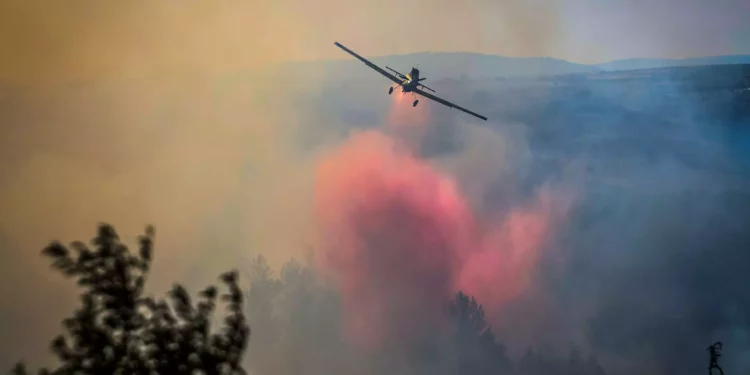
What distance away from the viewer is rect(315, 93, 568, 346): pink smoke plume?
8.73m

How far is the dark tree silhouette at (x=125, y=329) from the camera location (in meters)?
2.98

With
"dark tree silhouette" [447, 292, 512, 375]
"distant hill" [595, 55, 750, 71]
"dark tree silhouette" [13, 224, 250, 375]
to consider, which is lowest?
"dark tree silhouette" [13, 224, 250, 375]

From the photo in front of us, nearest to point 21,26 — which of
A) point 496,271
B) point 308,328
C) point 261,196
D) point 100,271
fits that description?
point 261,196

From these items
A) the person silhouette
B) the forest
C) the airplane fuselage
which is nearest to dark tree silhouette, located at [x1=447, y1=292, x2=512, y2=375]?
the forest

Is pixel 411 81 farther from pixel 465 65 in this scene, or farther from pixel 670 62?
pixel 670 62

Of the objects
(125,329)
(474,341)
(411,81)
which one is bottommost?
(125,329)

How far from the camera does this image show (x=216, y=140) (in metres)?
8.46

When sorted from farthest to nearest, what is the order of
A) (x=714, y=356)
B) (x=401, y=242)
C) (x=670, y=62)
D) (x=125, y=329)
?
1. (x=670, y=62)
2. (x=401, y=242)
3. (x=714, y=356)
4. (x=125, y=329)

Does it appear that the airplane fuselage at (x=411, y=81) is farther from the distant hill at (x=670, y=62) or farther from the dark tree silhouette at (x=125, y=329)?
the dark tree silhouette at (x=125, y=329)

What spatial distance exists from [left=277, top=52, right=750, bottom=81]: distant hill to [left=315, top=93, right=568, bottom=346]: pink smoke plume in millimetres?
619

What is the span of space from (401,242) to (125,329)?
6.13 metres

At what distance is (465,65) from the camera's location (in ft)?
30.8

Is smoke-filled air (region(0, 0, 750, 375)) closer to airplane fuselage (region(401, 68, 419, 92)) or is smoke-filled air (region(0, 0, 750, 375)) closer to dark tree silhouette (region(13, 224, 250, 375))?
airplane fuselage (region(401, 68, 419, 92))

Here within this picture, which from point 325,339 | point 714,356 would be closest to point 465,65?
point 325,339
